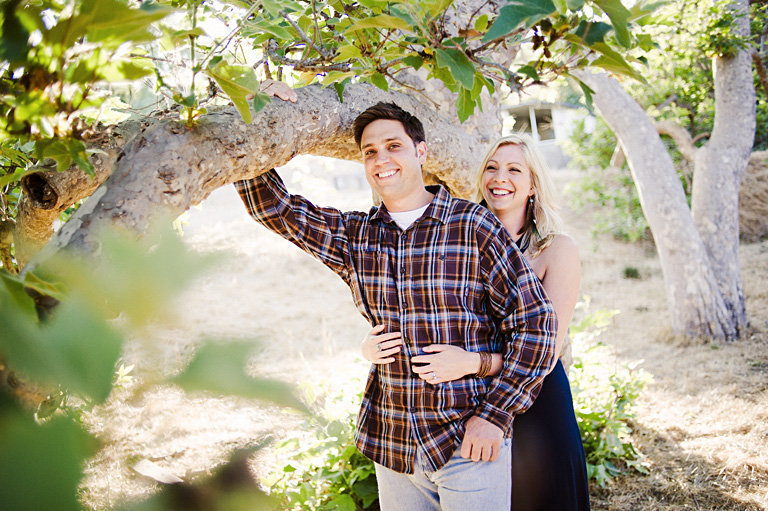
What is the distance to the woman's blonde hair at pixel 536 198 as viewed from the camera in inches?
94.3

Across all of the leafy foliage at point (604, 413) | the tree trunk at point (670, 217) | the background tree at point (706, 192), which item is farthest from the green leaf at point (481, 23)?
the tree trunk at point (670, 217)

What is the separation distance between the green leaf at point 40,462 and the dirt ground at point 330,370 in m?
0.01

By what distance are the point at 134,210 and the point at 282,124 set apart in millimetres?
783

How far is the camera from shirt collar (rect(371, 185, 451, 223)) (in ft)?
6.14

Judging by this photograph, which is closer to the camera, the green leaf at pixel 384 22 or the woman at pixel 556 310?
the green leaf at pixel 384 22

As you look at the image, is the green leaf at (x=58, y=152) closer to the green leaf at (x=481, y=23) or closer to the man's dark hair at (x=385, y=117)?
the green leaf at (x=481, y=23)

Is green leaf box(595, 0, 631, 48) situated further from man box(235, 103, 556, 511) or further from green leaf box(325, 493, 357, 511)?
green leaf box(325, 493, 357, 511)

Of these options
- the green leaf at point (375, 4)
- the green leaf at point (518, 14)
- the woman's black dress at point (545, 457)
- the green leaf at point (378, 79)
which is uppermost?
the green leaf at point (375, 4)

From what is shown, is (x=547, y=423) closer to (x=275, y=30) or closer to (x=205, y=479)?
(x=275, y=30)

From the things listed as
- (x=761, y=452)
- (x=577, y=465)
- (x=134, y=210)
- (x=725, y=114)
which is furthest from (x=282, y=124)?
(x=725, y=114)

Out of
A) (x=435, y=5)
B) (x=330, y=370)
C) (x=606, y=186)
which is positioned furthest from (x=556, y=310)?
(x=606, y=186)

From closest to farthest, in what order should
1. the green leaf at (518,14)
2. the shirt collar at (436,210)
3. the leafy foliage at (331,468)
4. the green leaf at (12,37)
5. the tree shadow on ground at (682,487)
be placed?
the green leaf at (12,37), the green leaf at (518,14), the shirt collar at (436,210), the leafy foliage at (331,468), the tree shadow on ground at (682,487)

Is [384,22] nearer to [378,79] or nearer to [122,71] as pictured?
[378,79]

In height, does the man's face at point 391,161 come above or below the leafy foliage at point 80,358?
above
